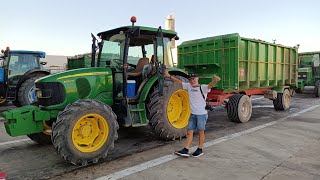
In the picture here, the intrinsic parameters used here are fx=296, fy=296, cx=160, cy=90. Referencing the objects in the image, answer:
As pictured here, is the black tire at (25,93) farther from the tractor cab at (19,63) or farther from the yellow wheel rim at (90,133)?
the yellow wheel rim at (90,133)

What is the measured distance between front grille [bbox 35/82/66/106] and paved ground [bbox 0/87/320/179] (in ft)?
3.39

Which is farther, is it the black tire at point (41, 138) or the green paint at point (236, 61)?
the green paint at point (236, 61)

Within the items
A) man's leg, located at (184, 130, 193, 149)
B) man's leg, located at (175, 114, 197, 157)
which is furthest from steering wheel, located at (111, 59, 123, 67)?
man's leg, located at (184, 130, 193, 149)

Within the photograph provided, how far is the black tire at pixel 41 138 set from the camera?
6.14m

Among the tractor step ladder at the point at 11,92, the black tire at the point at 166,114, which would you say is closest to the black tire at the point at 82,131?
the black tire at the point at 166,114

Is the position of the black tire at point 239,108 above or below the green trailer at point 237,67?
below

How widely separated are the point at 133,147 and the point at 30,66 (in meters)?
7.93

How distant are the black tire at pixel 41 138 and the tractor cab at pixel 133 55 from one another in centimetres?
168

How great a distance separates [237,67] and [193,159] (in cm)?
420

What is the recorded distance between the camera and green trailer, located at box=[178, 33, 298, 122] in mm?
8766

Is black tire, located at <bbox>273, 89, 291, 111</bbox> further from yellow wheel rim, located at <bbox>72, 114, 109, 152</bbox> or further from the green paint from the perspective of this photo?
yellow wheel rim, located at <bbox>72, 114, 109, 152</bbox>

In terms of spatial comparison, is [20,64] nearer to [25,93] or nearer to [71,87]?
[25,93]

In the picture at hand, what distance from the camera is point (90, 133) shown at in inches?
199

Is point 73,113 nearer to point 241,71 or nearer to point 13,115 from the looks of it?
point 13,115
